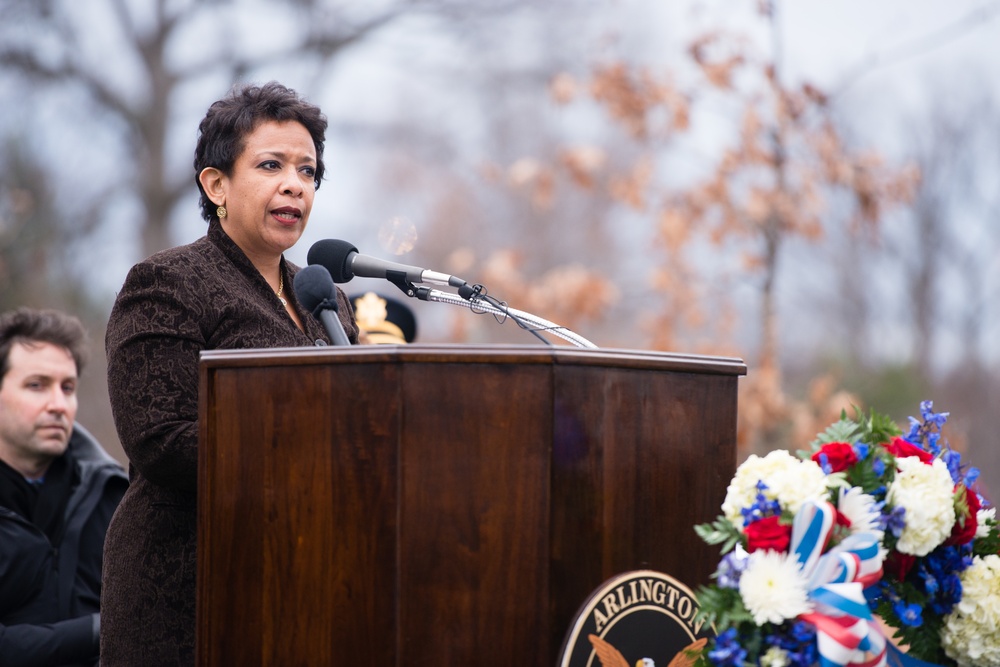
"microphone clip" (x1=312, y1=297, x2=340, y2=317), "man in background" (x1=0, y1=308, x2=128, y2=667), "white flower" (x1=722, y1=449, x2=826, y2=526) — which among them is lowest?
"man in background" (x1=0, y1=308, x2=128, y2=667)

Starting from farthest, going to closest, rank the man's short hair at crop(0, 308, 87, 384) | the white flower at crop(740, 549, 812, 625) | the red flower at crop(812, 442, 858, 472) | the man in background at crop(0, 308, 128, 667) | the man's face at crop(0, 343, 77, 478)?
the man's short hair at crop(0, 308, 87, 384), the man's face at crop(0, 343, 77, 478), the man in background at crop(0, 308, 128, 667), the red flower at crop(812, 442, 858, 472), the white flower at crop(740, 549, 812, 625)

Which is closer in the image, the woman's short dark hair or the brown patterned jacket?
the brown patterned jacket

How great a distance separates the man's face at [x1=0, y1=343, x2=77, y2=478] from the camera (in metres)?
3.75

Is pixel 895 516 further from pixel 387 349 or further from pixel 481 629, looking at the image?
pixel 387 349

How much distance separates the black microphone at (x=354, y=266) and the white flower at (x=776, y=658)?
0.94 meters

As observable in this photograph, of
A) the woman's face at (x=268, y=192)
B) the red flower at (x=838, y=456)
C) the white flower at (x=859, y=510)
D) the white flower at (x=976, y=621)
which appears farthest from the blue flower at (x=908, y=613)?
the woman's face at (x=268, y=192)

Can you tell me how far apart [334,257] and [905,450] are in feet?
4.01

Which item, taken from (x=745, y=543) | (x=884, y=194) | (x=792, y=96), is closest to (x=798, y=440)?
(x=884, y=194)

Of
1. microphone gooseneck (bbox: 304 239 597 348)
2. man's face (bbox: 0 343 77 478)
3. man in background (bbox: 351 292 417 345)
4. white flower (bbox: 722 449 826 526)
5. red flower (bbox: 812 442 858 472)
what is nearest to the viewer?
white flower (bbox: 722 449 826 526)

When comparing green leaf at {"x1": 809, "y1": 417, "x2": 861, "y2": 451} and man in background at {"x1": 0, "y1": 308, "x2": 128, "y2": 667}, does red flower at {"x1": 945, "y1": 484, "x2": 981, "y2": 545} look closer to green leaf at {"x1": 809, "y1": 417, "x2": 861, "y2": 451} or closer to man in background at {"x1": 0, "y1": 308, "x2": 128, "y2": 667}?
green leaf at {"x1": 809, "y1": 417, "x2": 861, "y2": 451}

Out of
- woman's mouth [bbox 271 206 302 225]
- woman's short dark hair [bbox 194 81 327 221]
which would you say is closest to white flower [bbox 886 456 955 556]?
woman's mouth [bbox 271 206 302 225]

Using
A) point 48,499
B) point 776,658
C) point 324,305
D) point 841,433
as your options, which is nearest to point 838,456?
point 841,433

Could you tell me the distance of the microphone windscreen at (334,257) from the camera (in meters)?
2.43

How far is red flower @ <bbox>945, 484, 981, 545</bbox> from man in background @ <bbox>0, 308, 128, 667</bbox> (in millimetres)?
2480
